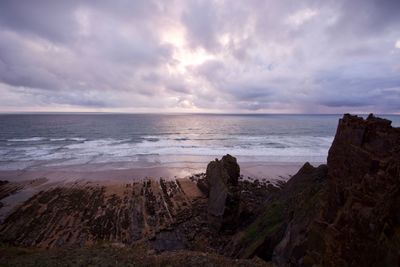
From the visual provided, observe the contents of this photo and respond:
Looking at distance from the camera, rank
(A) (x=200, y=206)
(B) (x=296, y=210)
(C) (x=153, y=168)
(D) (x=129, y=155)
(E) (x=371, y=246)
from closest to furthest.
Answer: (E) (x=371, y=246), (B) (x=296, y=210), (A) (x=200, y=206), (C) (x=153, y=168), (D) (x=129, y=155)

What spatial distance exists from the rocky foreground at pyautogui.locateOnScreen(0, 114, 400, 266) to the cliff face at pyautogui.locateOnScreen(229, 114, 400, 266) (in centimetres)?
2

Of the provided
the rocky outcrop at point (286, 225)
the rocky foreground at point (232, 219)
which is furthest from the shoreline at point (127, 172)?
the rocky outcrop at point (286, 225)

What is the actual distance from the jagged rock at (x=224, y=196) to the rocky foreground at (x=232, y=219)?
0.07m

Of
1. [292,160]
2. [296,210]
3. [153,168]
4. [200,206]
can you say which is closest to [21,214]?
[200,206]

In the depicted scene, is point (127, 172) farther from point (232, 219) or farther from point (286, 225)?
point (286, 225)

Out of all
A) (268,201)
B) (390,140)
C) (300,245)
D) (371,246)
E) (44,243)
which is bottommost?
(44,243)

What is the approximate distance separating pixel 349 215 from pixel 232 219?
9.60 m

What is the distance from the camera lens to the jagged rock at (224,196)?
1477 cm

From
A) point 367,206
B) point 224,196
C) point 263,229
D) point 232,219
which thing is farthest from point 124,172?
point 367,206

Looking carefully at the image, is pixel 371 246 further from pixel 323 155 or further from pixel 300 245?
pixel 323 155

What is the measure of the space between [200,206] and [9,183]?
69.1 feet

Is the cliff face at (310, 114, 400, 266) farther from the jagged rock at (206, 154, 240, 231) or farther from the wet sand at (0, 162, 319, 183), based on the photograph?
the wet sand at (0, 162, 319, 183)

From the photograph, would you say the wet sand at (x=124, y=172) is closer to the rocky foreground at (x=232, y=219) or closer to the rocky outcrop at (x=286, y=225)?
the rocky foreground at (x=232, y=219)

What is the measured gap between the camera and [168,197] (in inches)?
852
